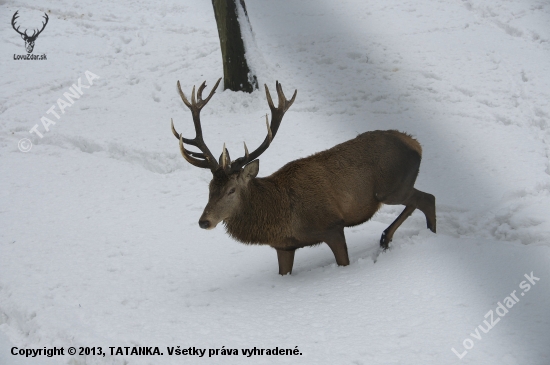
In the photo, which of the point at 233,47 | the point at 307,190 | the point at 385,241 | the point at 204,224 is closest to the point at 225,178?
the point at 204,224

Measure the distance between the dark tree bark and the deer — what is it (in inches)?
181

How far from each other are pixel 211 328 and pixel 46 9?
13.0 meters

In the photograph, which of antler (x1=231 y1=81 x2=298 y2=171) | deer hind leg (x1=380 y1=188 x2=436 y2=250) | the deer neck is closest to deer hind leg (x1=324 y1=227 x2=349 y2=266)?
the deer neck

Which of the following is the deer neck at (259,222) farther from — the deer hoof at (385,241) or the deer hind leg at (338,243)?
the deer hoof at (385,241)

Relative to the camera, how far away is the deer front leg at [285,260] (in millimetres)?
6680

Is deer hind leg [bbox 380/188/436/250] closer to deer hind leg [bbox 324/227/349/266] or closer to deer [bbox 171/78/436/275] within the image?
deer [bbox 171/78/436/275]

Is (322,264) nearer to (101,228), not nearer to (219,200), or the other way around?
(219,200)

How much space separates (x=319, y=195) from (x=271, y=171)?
292 centimetres

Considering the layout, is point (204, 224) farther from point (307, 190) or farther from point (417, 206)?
point (417, 206)

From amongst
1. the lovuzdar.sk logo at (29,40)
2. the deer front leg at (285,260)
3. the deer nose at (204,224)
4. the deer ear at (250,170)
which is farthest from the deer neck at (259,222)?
the lovuzdar.sk logo at (29,40)

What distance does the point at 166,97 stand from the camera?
1187 centimetres

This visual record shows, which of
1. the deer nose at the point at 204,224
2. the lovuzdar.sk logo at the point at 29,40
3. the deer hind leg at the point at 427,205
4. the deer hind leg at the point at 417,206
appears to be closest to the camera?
the deer nose at the point at 204,224

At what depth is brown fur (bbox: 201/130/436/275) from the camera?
643 cm

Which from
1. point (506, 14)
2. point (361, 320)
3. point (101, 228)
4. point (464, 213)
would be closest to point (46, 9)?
point (101, 228)
